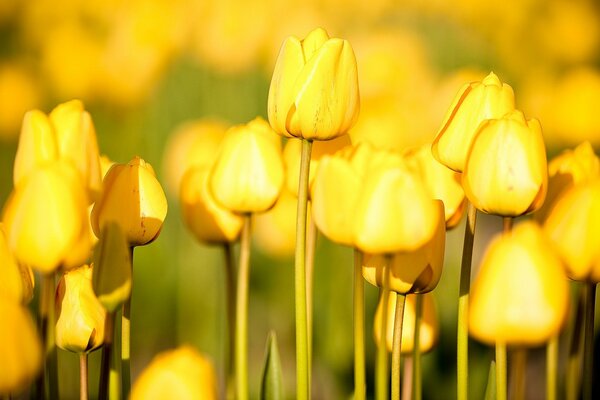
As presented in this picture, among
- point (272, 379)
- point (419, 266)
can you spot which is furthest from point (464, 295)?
point (272, 379)

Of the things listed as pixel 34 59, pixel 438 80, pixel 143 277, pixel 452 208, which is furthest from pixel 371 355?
pixel 34 59

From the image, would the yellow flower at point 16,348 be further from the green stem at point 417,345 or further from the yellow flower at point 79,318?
the green stem at point 417,345

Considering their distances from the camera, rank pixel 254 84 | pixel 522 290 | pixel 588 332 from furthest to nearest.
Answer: pixel 254 84 → pixel 588 332 → pixel 522 290

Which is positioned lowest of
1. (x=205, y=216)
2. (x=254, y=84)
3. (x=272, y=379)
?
(x=272, y=379)

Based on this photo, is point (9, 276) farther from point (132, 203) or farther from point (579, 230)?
point (579, 230)

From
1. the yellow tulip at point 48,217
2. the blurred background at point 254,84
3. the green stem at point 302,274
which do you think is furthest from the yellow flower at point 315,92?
the blurred background at point 254,84

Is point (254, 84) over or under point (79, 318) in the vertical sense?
over
